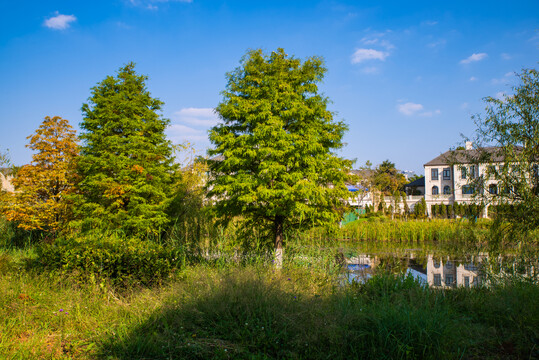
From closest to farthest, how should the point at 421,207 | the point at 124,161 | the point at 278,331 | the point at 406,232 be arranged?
the point at 278,331 → the point at 124,161 → the point at 406,232 → the point at 421,207

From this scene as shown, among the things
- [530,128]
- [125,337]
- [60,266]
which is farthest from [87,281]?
[530,128]

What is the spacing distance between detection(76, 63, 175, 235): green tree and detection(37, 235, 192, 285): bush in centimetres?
449

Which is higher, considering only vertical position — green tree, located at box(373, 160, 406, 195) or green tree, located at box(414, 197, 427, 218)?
green tree, located at box(373, 160, 406, 195)

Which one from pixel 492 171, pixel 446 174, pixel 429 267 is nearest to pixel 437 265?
pixel 429 267

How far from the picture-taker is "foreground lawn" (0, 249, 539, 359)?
4.23 m

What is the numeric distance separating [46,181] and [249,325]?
39.7ft

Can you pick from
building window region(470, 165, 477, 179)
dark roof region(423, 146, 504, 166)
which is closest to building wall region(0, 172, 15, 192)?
dark roof region(423, 146, 504, 166)

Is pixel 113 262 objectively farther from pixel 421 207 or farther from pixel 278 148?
pixel 421 207

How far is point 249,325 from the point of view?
15.2 ft

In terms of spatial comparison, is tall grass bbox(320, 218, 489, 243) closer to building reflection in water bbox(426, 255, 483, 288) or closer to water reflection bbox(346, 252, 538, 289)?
water reflection bbox(346, 252, 538, 289)

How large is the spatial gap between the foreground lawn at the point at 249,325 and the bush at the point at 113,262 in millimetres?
492

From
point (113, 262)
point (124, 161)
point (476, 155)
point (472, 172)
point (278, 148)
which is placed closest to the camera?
point (113, 262)

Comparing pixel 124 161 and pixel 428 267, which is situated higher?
pixel 124 161

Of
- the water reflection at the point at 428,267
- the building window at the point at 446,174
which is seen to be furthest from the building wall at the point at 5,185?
the building window at the point at 446,174
